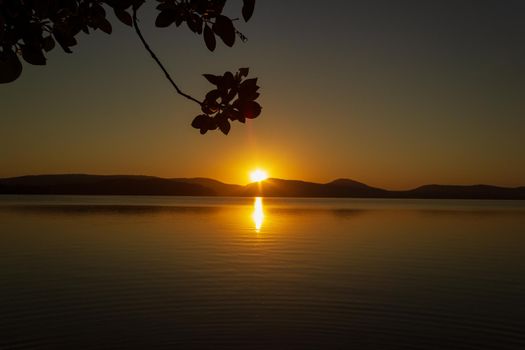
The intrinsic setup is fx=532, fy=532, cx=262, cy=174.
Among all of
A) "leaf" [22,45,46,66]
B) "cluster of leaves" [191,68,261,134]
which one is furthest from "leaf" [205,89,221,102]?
"leaf" [22,45,46,66]

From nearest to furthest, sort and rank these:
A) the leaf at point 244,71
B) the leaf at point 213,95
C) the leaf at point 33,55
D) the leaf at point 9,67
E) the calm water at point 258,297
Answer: the leaf at point 9,67 → the leaf at point 33,55 → the leaf at point 244,71 → the leaf at point 213,95 → the calm water at point 258,297

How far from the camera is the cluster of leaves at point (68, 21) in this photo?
2.38 meters

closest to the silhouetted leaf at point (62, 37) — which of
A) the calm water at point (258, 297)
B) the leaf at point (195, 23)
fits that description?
the leaf at point (195, 23)

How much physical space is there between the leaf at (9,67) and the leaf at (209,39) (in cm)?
91

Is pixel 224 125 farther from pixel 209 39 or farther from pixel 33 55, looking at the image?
pixel 33 55

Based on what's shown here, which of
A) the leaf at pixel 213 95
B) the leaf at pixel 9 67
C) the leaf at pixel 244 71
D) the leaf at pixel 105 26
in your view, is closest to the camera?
the leaf at pixel 9 67

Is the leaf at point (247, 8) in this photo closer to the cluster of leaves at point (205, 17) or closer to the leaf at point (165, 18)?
the cluster of leaves at point (205, 17)

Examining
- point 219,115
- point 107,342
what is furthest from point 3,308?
point 219,115

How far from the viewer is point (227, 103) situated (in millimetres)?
3029

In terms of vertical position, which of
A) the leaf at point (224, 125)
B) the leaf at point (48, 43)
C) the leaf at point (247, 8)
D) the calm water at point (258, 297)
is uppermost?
the leaf at point (48, 43)

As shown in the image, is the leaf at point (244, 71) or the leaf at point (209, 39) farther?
the leaf at point (244, 71)

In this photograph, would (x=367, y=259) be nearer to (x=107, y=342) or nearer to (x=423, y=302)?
(x=423, y=302)

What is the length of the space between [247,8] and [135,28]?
713 mm

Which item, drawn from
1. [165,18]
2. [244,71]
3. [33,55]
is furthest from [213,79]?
[33,55]
